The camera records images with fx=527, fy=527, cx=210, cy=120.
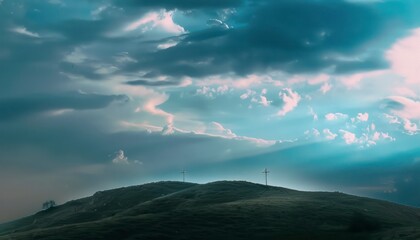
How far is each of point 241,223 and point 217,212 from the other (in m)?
11.2

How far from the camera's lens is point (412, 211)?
162 metres

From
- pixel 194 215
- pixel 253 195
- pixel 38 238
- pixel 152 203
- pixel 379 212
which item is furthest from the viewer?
pixel 253 195

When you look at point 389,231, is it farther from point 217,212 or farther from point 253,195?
point 253,195

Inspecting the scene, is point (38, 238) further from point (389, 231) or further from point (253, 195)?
point (253, 195)

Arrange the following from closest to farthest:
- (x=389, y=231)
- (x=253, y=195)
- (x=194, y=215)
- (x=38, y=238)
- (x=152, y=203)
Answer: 1. (x=38, y=238)
2. (x=389, y=231)
3. (x=194, y=215)
4. (x=152, y=203)
5. (x=253, y=195)

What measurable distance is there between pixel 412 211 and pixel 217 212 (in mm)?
70642

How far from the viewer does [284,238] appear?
104812 mm

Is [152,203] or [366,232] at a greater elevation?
[152,203]

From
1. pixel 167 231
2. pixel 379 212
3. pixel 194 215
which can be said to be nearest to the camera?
pixel 167 231

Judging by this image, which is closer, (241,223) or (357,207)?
(241,223)

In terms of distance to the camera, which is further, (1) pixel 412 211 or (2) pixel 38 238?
(1) pixel 412 211

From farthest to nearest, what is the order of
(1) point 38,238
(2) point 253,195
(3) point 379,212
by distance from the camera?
(2) point 253,195 → (3) point 379,212 → (1) point 38,238

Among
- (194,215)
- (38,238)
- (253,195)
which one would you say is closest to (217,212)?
(194,215)

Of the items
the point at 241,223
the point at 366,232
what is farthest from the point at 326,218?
the point at 241,223
